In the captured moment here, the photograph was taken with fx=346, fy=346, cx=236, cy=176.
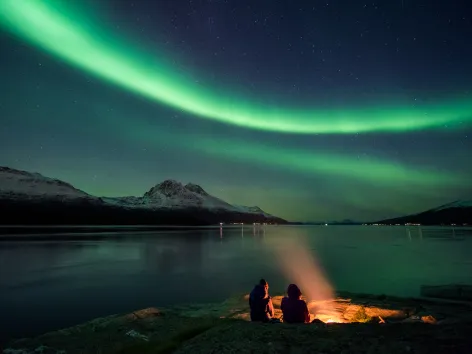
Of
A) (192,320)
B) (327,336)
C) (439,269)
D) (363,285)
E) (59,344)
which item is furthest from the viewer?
(439,269)

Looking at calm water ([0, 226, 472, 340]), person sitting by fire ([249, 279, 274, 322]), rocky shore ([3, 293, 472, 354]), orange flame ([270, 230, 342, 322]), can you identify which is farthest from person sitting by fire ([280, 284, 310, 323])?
calm water ([0, 226, 472, 340])

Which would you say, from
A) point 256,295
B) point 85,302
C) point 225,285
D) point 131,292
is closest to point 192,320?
point 256,295

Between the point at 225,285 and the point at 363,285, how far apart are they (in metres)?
13.2

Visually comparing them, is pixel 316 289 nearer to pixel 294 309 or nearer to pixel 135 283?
pixel 294 309

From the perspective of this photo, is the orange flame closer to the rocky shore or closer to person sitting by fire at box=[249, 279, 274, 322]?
the rocky shore

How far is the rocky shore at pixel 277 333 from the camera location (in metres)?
7.79

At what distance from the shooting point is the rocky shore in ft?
25.6

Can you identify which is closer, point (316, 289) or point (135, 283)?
point (316, 289)

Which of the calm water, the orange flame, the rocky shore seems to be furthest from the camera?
the calm water

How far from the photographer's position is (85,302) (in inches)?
1011

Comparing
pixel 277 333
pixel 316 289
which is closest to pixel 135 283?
pixel 316 289

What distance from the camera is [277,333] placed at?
364 inches

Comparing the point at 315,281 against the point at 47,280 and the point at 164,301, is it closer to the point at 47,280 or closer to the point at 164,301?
the point at 164,301

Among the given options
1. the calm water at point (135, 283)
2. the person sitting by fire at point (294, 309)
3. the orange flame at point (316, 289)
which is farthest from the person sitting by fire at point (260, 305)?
the calm water at point (135, 283)
